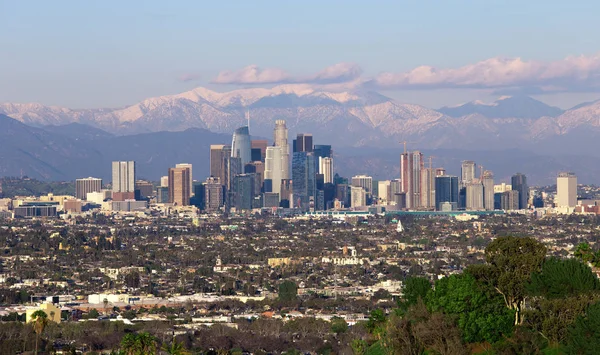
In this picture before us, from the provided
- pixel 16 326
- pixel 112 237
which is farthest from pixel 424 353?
pixel 112 237

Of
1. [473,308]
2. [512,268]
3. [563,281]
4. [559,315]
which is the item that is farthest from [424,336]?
[512,268]

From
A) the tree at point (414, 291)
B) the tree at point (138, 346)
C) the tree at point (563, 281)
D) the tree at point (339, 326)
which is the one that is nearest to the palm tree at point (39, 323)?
the tree at point (138, 346)

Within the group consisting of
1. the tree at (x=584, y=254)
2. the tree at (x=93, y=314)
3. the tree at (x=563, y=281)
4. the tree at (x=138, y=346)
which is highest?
the tree at (x=584, y=254)

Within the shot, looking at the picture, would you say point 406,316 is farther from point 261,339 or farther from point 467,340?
point 261,339

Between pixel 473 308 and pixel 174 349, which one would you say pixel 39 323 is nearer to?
A: pixel 174 349

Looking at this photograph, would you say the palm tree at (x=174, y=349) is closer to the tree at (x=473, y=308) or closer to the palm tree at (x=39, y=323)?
the palm tree at (x=39, y=323)

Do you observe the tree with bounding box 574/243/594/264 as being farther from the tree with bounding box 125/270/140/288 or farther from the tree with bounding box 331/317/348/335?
the tree with bounding box 125/270/140/288

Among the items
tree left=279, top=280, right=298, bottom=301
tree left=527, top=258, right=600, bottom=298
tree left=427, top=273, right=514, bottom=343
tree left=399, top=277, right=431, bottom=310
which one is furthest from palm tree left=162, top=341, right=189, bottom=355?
tree left=279, top=280, right=298, bottom=301
